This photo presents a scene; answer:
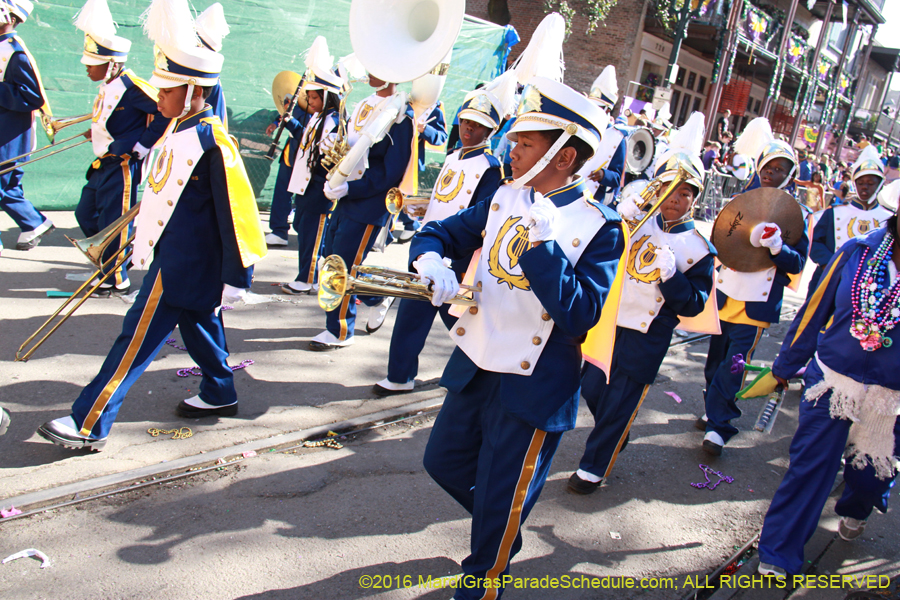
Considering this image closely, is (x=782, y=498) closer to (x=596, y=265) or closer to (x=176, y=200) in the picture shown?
(x=596, y=265)

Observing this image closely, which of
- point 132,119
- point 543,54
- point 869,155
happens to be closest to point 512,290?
point 543,54

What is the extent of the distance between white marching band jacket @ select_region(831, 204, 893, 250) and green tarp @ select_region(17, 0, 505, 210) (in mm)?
6475

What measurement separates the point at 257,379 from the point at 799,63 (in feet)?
105

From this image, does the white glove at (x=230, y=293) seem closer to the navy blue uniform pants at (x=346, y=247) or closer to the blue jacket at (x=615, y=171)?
the navy blue uniform pants at (x=346, y=247)

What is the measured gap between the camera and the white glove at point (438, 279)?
2307 millimetres

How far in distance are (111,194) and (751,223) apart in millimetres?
5065

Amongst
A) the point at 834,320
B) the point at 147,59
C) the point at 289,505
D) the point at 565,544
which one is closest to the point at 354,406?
the point at 289,505

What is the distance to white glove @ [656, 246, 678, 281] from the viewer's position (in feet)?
11.5

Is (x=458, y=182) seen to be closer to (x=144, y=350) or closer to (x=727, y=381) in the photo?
(x=144, y=350)

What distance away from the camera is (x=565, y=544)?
11.2 ft

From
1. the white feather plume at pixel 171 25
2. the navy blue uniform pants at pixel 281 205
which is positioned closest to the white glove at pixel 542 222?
the white feather plume at pixel 171 25

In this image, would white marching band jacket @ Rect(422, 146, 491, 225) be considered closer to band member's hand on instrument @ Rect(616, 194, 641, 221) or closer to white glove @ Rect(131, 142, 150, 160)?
band member's hand on instrument @ Rect(616, 194, 641, 221)

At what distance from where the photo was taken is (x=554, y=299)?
2215 mm

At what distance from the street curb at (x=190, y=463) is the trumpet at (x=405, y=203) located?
1.37 metres
